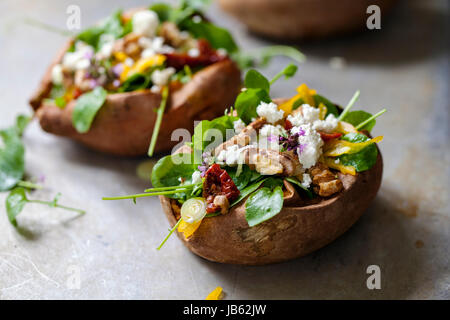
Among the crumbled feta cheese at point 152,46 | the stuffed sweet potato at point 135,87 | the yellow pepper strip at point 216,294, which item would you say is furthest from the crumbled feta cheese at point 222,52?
the yellow pepper strip at point 216,294

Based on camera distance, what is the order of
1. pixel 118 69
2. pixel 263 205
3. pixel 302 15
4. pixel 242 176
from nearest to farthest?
pixel 263 205, pixel 242 176, pixel 118 69, pixel 302 15

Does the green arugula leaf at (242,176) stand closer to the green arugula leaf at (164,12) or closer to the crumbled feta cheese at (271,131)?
the crumbled feta cheese at (271,131)

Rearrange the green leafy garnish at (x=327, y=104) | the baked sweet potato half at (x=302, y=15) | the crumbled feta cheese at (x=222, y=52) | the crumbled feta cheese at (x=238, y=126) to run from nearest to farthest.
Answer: the crumbled feta cheese at (x=238, y=126)
the green leafy garnish at (x=327, y=104)
the crumbled feta cheese at (x=222, y=52)
the baked sweet potato half at (x=302, y=15)

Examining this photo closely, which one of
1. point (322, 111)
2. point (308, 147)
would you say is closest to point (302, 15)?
point (322, 111)

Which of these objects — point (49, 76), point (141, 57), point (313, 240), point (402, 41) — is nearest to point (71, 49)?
point (49, 76)

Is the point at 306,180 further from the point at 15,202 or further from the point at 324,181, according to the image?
the point at 15,202

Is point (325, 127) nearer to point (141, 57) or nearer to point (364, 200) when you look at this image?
point (364, 200)
